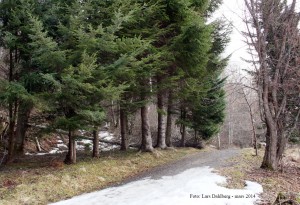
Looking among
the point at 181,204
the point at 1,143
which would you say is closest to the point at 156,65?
the point at 181,204

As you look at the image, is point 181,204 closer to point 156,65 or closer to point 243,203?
point 243,203

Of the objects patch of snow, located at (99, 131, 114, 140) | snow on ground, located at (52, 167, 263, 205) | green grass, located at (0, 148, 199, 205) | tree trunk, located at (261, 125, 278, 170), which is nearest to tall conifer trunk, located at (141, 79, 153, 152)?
green grass, located at (0, 148, 199, 205)

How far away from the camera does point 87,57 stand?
8359 millimetres

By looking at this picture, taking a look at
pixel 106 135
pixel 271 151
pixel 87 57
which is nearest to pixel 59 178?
pixel 87 57

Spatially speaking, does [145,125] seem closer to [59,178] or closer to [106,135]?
[59,178]

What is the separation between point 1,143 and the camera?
12.9 m

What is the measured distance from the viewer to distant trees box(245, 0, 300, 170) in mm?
10227

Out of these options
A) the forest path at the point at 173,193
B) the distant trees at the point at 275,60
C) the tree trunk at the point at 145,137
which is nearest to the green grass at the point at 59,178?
the forest path at the point at 173,193

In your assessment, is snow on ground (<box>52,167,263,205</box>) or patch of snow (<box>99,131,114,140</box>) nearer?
snow on ground (<box>52,167,263,205</box>)

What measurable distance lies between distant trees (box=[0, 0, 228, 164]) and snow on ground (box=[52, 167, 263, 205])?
2.48 meters

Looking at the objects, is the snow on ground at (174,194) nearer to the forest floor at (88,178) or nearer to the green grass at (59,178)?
the forest floor at (88,178)

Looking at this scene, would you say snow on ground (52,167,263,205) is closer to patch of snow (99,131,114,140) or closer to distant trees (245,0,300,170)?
distant trees (245,0,300,170)

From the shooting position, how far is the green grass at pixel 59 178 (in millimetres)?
6572

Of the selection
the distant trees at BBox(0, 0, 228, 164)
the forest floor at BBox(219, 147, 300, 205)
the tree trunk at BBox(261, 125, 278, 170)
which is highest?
the distant trees at BBox(0, 0, 228, 164)
